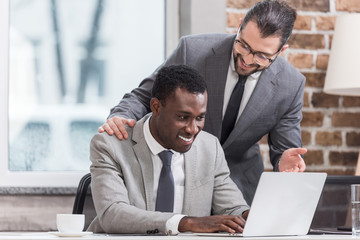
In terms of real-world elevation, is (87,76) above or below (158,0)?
below

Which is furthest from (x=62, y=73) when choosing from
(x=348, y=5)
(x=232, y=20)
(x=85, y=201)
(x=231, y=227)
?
(x=231, y=227)

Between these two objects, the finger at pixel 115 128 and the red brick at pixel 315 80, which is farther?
the red brick at pixel 315 80

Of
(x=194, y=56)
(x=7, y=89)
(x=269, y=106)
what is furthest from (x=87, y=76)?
(x=269, y=106)

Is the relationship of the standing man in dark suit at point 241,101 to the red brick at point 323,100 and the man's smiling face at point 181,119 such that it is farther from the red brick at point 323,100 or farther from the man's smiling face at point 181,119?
the red brick at point 323,100

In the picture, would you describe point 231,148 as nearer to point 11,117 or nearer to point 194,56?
point 194,56

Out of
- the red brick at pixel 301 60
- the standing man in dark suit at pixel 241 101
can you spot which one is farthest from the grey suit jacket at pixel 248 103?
the red brick at pixel 301 60

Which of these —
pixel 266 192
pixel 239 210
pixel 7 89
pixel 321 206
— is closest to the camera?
pixel 266 192

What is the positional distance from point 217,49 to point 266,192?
951mm

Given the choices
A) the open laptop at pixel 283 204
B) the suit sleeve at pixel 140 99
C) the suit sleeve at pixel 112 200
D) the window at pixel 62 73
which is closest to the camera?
the open laptop at pixel 283 204

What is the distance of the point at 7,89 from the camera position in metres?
2.73

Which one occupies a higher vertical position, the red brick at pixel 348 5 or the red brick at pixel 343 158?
the red brick at pixel 348 5

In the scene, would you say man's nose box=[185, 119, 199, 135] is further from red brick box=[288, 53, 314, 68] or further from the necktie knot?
red brick box=[288, 53, 314, 68]

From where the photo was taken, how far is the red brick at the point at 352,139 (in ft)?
9.57

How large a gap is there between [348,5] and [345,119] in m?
0.50
